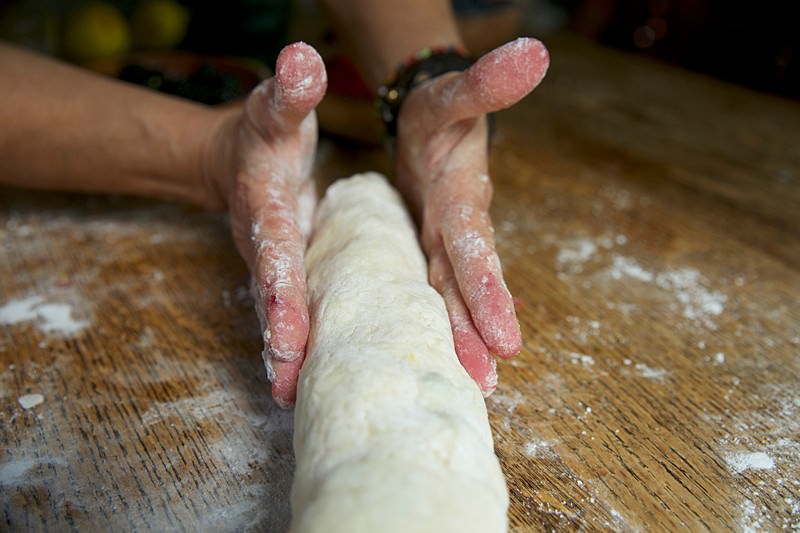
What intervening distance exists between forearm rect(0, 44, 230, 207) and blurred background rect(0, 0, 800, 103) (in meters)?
0.30

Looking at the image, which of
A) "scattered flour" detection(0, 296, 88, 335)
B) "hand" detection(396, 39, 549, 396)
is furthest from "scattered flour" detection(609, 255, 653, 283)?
"scattered flour" detection(0, 296, 88, 335)

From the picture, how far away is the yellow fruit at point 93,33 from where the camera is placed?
7.61ft

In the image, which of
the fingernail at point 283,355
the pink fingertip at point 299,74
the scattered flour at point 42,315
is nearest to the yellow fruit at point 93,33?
the scattered flour at point 42,315

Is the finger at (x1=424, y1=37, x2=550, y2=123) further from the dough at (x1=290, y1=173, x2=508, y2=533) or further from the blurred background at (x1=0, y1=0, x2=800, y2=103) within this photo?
the blurred background at (x1=0, y1=0, x2=800, y2=103)

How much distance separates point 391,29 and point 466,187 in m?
0.61

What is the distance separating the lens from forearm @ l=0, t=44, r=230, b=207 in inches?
53.7

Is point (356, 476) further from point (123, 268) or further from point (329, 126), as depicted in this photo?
point (329, 126)

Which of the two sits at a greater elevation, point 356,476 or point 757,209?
point 356,476

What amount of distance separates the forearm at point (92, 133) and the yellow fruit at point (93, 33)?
1.01 metres

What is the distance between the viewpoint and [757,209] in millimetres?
1696

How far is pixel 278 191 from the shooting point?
1.09 m

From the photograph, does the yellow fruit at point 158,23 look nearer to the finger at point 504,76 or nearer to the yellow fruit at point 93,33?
the yellow fruit at point 93,33

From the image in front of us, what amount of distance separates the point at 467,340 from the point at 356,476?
32 cm

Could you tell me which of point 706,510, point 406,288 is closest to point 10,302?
point 406,288
